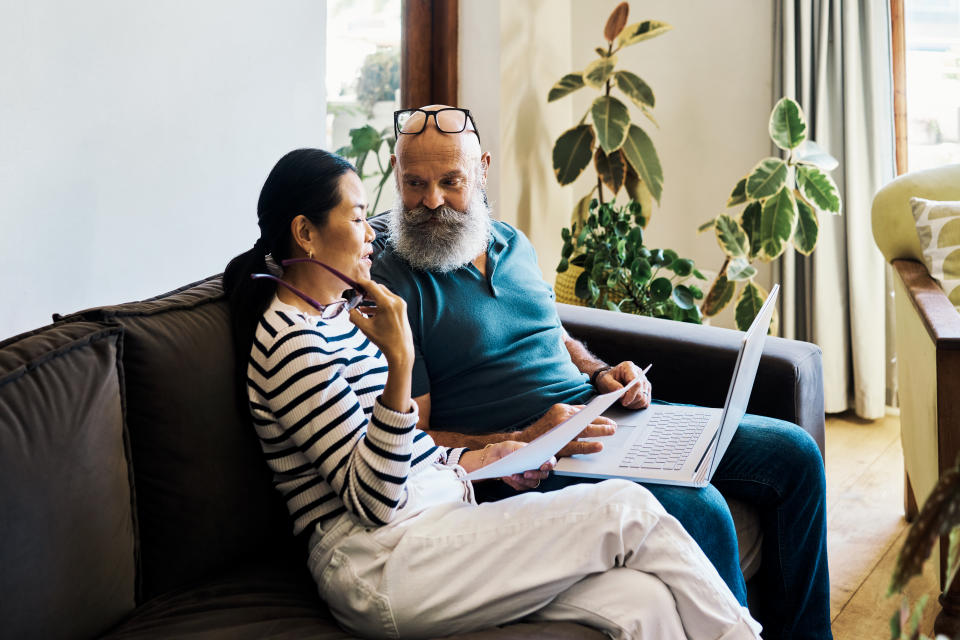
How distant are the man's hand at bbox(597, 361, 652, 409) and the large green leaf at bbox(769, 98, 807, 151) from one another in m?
1.57

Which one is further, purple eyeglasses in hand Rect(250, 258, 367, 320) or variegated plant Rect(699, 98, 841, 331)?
variegated plant Rect(699, 98, 841, 331)

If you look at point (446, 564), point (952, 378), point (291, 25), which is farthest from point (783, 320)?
point (446, 564)

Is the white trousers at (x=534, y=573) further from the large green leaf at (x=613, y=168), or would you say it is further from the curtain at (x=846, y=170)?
the curtain at (x=846, y=170)

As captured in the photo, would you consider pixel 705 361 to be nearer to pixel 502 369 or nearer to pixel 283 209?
pixel 502 369

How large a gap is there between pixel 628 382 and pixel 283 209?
31.8 inches

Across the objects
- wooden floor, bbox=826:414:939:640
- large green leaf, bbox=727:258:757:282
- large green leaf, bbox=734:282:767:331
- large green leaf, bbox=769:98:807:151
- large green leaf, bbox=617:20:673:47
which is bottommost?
wooden floor, bbox=826:414:939:640

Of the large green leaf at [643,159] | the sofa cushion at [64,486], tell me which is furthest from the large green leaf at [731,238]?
the sofa cushion at [64,486]

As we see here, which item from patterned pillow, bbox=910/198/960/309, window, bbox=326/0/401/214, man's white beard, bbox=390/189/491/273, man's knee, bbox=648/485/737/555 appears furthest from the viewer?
window, bbox=326/0/401/214

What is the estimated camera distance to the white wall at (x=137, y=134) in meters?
1.54

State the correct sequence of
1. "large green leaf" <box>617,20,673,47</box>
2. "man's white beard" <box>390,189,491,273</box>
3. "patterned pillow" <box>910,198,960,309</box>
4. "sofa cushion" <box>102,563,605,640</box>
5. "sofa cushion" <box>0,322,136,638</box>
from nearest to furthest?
"sofa cushion" <box>0,322,136,638</box>
"sofa cushion" <box>102,563,605,640</box>
"man's white beard" <box>390,189,491,273</box>
"patterned pillow" <box>910,198,960,309</box>
"large green leaf" <box>617,20,673,47</box>

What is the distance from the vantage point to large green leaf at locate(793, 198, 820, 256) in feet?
10.3

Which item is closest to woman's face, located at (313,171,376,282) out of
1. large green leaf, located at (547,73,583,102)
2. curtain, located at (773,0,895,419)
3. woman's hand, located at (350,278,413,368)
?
woman's hand, located at (350,278,413,368)

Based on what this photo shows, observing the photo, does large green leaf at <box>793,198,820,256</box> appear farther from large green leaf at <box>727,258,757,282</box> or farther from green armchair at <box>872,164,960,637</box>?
green armchair at <box>872,164,960,637</box>

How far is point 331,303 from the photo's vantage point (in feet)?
4.62
